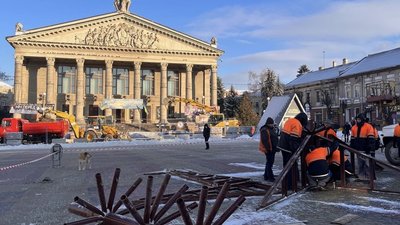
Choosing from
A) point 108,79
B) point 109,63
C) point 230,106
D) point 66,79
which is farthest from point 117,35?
point 230,106

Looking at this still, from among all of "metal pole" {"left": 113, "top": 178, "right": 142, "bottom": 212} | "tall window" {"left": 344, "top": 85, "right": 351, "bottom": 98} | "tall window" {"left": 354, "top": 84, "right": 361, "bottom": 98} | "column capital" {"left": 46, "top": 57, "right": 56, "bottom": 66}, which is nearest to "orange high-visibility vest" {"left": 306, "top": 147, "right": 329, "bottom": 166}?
"metal pole" {"left": 113, "top": 178, "right": 142, "bottom": 212}

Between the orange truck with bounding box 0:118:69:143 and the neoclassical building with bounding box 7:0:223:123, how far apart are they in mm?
27442

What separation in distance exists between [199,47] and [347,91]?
27563 mm

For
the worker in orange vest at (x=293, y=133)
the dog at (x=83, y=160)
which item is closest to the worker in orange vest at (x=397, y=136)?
the worker in orange vest at (x=293, y=133)

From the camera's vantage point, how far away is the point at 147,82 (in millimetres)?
79375

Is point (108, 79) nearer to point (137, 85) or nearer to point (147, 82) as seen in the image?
point (137, 85)

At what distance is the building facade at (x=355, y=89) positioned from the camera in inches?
2051

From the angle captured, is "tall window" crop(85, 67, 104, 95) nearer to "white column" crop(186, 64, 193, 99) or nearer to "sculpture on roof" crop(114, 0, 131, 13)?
"sculpture on roof" crop(114, 0, 131, 13)

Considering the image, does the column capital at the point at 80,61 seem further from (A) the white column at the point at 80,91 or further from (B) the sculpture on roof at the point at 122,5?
(B) the sculpture on roof at the point at 122,5

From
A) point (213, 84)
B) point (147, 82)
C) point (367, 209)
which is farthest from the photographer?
point (147, 82)

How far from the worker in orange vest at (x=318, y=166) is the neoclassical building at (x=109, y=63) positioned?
6322 centimetres

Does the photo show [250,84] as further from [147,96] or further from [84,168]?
[84,168]

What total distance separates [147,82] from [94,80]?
32.3ft

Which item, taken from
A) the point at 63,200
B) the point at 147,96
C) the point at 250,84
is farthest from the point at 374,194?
the point at 250,84
